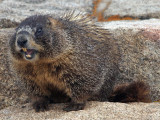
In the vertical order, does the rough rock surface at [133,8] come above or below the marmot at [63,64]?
above

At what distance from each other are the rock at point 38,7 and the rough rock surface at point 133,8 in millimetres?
547

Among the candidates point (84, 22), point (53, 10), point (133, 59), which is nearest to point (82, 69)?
point (84, 22)

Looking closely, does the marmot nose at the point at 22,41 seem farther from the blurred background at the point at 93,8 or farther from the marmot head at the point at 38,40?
the blurred background at the point at 93,8

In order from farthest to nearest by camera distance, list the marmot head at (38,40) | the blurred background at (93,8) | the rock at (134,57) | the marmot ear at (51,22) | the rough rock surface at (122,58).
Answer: the blurred background at (93,8), the rock at (134,57), the marmot ear at (51,22), the rough rock surface at (122,58), the marmot head at (38,40)

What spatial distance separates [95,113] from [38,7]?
4.67m

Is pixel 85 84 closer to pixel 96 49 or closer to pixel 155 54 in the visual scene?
pixel 96 49

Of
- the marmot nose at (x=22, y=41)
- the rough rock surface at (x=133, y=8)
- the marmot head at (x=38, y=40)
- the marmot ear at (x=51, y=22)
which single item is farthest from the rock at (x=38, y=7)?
the marmot nose at (x=22, y=41)

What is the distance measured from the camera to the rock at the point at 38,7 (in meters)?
7.23

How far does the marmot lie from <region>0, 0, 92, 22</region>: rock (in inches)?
100

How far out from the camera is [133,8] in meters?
7.72

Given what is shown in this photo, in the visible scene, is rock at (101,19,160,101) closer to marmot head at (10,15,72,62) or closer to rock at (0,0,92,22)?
marmot head at (10,15,72,62)

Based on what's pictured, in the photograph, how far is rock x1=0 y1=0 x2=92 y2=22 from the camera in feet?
23.7

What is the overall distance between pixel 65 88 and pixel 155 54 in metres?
2.28

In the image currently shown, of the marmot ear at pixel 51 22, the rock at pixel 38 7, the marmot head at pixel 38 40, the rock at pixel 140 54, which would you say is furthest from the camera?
the rock at pixel 38 7
